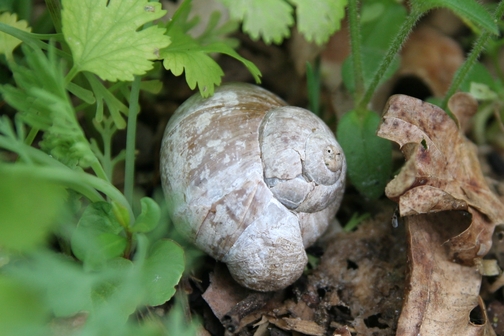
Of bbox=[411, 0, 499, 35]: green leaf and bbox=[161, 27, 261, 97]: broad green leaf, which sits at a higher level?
bbox=[411, 0, 499, 35]: green leaf

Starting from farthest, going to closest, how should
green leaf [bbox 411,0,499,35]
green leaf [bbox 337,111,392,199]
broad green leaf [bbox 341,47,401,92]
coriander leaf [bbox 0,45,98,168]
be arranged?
broad green leaf [bbox 341,47,401,92], green leaf [bbox 337,111,392,199], green leaf [bbox 411,0,499,35], coriander leaf [bbox 0,45,98,168]

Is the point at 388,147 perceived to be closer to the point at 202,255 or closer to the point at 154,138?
the point at 202,255

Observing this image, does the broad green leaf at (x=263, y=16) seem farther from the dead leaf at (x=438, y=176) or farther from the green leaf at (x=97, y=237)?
the green leaf at (x=97, y=237)

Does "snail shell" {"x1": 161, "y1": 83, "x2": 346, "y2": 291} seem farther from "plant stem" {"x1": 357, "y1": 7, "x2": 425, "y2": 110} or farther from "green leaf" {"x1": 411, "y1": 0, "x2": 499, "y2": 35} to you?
"green leaf" {"x1": 411, "y1": 0, "x2": 499, "y2": 35}

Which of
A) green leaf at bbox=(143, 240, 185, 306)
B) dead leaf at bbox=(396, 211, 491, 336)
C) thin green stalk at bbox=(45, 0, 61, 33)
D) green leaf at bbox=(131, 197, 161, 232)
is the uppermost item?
thin green stalk at bbox=(45, 0, 61, 33)

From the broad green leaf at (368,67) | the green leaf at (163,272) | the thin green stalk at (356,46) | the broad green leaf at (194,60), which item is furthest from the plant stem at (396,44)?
the green leaf at (163,272)

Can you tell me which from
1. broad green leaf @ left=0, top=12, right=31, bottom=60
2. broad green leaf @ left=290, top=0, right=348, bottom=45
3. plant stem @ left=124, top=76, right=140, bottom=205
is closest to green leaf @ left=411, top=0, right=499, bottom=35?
broad green leaf @ left=290, top=0, right=348, bottom=45
